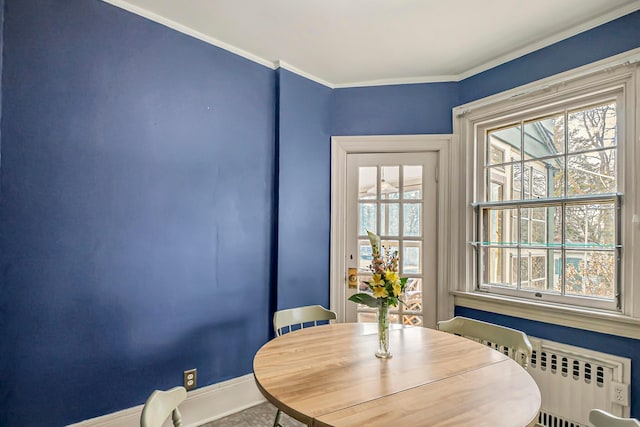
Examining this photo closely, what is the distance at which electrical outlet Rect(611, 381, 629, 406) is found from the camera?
1.88m

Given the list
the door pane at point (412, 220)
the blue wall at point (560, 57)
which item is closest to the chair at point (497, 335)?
the door pane at point (412, 220)

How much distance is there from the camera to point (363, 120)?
3.07 m

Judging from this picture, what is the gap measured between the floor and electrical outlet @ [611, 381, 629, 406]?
1874 millimetres

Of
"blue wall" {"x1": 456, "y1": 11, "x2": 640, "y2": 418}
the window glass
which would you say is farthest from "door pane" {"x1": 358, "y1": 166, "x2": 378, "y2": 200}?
"blue wall" {"x1": 456, "y1": 11, "x2": 640, "y2": 418}

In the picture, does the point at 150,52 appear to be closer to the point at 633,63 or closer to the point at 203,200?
the point at 203,200

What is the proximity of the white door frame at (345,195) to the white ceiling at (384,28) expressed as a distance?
585mm

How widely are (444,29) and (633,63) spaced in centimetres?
108

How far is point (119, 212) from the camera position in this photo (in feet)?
6.75

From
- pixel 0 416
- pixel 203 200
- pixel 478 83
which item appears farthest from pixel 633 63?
pixel 0 416

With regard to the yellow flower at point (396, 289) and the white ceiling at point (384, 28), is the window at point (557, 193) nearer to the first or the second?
the white ceiling at point (384, 28)

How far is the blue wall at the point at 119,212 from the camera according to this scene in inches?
70.2

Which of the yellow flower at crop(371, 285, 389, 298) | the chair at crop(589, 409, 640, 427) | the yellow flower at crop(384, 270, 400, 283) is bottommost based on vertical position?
the chair at crop(589, 409, 640, 427)

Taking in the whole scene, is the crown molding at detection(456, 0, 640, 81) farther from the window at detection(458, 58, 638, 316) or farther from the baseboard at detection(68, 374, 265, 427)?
the baseboard at detection(68, 374, 265, 427)

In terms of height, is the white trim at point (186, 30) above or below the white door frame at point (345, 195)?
above
